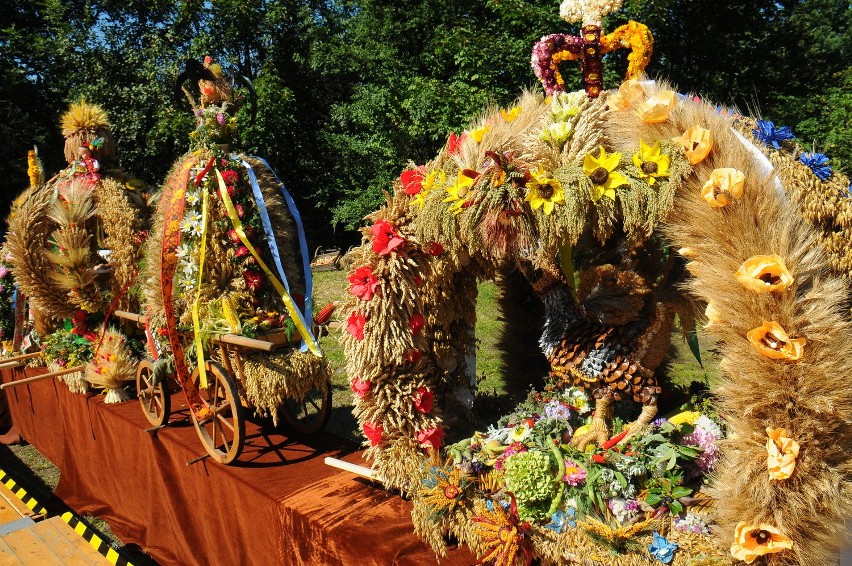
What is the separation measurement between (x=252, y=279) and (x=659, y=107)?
2240 mm

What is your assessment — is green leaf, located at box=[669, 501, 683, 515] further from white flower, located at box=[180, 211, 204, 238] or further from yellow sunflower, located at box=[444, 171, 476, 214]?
white flower, located at box=[180, 211, 204, 238]

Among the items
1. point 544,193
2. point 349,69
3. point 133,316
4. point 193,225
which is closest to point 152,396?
point 133,316

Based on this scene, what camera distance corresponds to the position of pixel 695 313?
2.05m

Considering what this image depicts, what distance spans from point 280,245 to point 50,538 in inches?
81.5

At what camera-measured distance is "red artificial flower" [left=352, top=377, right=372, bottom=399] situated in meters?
2.20

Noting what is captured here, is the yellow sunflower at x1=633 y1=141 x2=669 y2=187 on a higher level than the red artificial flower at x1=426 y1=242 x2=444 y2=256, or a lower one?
higher

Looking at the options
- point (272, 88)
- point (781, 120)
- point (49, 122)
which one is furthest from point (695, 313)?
point (49, 122)

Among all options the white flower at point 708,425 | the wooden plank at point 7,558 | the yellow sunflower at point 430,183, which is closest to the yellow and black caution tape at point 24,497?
the wooden plank at point 7,558

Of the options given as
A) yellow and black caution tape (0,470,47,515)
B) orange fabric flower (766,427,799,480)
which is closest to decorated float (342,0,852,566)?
orange fabric flower (766,427,799,480)

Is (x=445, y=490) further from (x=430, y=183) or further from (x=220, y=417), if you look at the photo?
(x=220, y=417)

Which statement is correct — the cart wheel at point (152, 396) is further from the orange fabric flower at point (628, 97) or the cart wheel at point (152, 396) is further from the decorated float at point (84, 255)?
the orange fabric flower at point (628, 97)

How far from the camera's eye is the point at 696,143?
147 cm

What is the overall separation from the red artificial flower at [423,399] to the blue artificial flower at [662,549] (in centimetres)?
88

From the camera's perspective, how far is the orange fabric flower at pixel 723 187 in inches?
53.3
